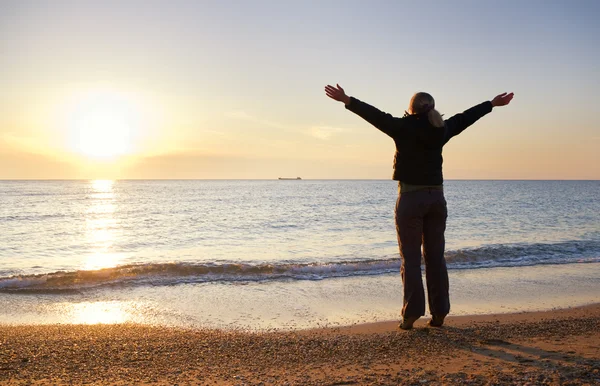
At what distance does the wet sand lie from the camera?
442cm

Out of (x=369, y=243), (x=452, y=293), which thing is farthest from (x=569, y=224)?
(x=452, y=293)

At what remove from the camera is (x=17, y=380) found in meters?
4.53

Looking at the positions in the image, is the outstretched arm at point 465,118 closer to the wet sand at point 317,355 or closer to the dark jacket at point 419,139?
the dark jacket at point 419,139

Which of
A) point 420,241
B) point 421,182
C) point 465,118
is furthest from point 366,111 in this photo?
point 420,241

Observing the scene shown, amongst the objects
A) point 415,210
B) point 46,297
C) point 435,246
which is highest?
point 415,210

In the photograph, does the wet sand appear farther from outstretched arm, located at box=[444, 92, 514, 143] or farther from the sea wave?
the sea wave

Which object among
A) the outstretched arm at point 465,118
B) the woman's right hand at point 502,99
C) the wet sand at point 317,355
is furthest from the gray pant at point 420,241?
the woman's right hand at point 502,99

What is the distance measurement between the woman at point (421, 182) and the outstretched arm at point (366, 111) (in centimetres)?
1

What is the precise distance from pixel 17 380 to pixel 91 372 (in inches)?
25.1

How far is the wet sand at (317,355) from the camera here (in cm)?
442

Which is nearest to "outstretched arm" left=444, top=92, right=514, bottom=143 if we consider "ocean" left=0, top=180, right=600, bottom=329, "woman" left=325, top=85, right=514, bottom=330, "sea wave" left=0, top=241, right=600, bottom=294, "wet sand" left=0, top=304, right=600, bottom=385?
→ "woman" left=325, top=85, right=514, bottom=330

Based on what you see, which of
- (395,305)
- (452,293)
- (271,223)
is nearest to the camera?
(395,305)

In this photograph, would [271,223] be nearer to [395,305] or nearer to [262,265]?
[262,265]

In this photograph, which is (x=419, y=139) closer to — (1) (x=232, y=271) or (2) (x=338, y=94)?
(2) (x=338, y=94)
